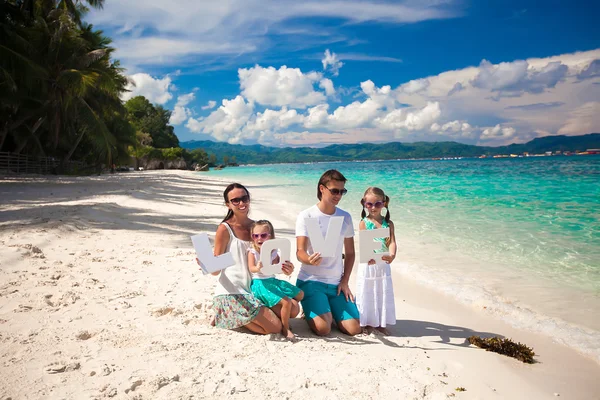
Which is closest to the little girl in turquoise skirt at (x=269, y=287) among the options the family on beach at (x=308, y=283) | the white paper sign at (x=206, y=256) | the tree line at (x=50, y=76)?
the family on beach at (x=308, y=283)

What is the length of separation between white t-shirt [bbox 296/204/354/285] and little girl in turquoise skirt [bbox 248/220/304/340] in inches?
12.8

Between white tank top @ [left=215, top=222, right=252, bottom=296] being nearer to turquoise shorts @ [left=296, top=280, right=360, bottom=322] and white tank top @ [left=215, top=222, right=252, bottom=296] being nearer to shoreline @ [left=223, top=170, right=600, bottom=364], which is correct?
turquoise shorts @ [left=296, top=280, right=360, bottom=322]

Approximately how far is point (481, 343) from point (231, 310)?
8.13 ft

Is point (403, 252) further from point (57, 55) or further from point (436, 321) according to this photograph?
point (57, 55)

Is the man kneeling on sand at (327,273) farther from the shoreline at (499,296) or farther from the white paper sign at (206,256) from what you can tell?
the shoreline at (499,296)

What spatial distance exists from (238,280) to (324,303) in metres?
0.90

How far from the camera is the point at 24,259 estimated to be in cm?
546

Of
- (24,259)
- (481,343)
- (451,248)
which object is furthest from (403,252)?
(24,259)

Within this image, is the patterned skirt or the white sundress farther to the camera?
the white sundress

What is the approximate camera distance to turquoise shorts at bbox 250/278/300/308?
3.61 metres

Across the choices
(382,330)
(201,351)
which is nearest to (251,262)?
(201,351)

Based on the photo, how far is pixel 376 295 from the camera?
12.5 ft

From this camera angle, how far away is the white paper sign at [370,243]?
11.3 feet

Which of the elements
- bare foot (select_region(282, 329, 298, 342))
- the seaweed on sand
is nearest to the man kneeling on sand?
bare foot (select_region(282, 329, 298, 342))
